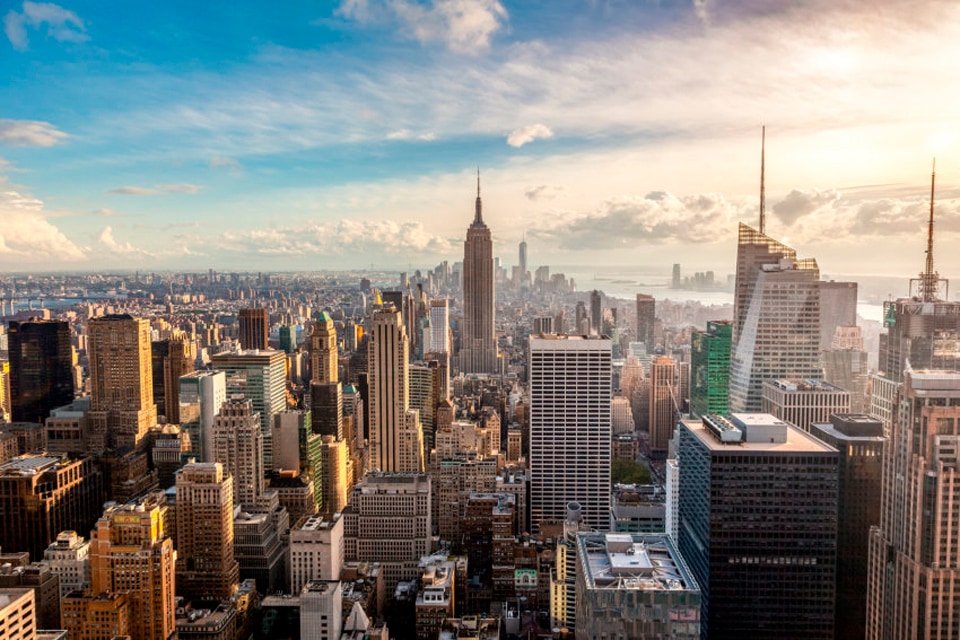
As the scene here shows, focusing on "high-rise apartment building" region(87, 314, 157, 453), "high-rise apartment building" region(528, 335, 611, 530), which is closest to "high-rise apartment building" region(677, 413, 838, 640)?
"high-rise apartment building" region(528, 335, 611, 530)

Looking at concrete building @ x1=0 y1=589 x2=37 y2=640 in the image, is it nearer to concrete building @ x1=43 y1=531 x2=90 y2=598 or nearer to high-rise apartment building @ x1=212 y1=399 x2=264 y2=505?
concrete building @ x1=43 y1=531 x2=90 y2=598

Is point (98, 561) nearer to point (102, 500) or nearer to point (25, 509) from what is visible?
point (25, 509)

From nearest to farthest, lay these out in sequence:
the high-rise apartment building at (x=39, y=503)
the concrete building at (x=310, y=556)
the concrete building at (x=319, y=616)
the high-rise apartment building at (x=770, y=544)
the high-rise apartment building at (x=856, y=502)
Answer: the high-rise apartment building at (x=770, y=544) → the high-rise apartment building at (x=856, y=502) → the concrete building at (x=319, y=616) → the concrete building at (x=310, y=556) → the high-rise apartment building at (x=39, y=503)

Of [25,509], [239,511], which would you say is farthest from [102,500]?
[239,511]

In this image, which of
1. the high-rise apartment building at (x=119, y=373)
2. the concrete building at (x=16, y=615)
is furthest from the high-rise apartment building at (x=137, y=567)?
the high-rise apartment building at (x=119, y=373)

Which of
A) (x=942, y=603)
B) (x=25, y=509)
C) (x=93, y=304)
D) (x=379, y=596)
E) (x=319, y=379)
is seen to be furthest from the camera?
(x=319, y=379)

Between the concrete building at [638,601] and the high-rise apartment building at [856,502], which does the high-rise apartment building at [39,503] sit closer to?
the concrete building at [638,601]
